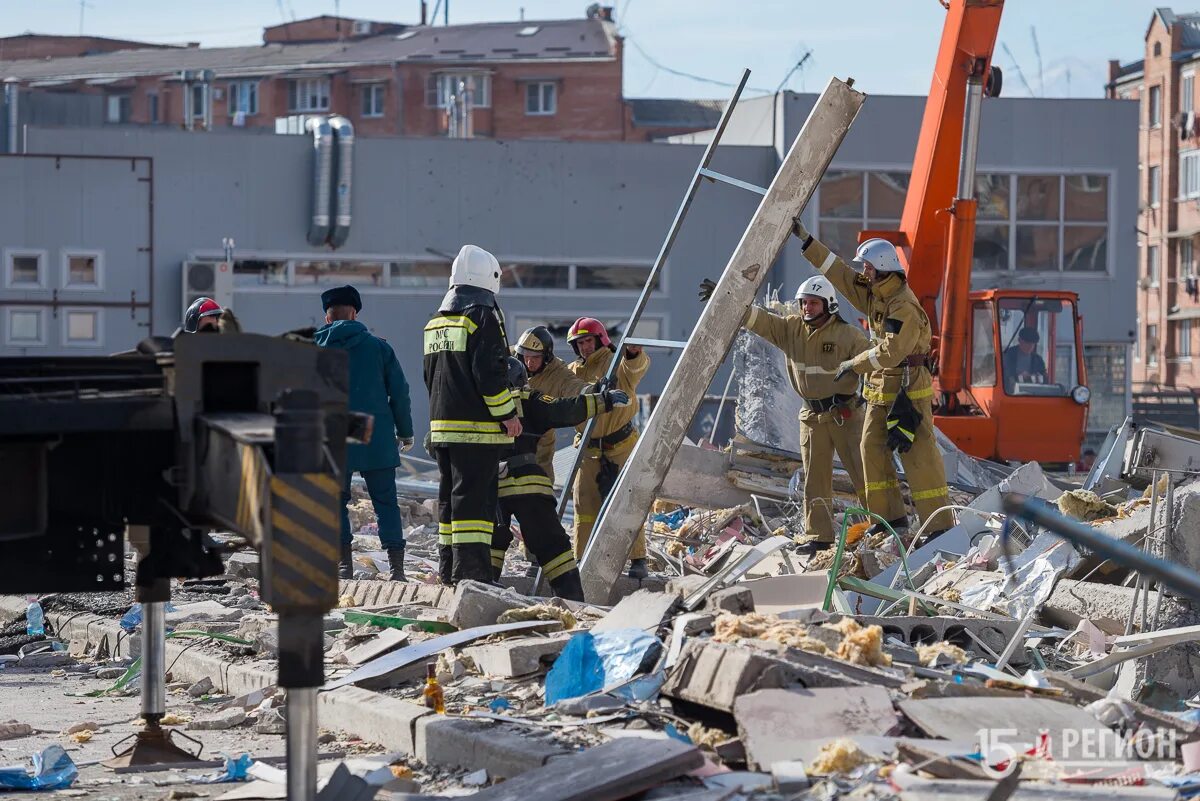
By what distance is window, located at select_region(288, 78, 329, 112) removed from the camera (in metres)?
54.9

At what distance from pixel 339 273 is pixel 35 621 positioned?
16.1 m

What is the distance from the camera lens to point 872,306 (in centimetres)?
1025

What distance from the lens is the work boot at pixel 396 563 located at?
9.36m

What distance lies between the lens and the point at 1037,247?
2678 cm

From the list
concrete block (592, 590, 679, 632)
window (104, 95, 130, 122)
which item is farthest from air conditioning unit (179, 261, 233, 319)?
window (104, 95, 130, 122)

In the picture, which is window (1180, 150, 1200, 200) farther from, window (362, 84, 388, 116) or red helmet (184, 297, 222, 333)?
red helmet (184, 297, 222, 333)

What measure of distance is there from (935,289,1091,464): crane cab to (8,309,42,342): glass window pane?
46.0ft

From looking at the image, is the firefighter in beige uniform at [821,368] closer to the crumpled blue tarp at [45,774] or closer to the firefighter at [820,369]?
the firefighter at [820,369]

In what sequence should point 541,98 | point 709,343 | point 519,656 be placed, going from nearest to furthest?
point 519,656, point 709,343, point 541,98

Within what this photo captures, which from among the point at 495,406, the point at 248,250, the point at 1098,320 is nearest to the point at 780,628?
the point at 495,406

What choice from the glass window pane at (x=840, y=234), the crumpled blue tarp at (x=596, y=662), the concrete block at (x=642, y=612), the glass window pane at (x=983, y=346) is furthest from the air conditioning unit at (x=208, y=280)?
the crumpled blue tarp at (x=596, y=662)

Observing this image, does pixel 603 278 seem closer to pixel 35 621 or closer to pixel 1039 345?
pixel 1039 345

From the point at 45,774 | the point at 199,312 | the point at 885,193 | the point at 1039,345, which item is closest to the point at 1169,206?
the point at 885,193

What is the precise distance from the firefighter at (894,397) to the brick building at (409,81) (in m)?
42.3
